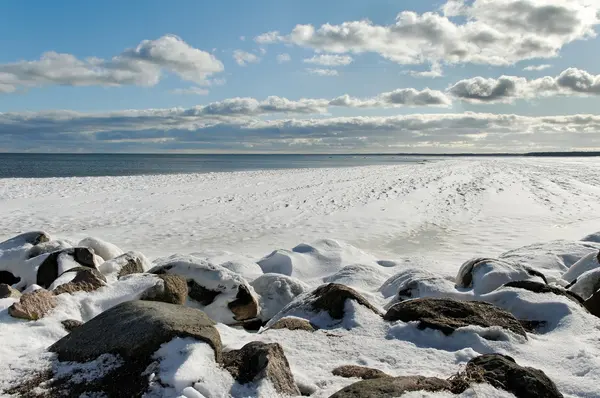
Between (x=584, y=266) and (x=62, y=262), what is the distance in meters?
7.89

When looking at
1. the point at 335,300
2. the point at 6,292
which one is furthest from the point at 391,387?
the point at 6,292

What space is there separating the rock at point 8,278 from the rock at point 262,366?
5625 millimetres

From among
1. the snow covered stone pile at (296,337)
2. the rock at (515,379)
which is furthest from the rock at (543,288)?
the rock at (515,379)

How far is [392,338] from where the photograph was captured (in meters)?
4.43

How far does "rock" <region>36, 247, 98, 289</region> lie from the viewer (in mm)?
7270

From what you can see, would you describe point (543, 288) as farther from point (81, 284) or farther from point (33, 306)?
point (33, 306)

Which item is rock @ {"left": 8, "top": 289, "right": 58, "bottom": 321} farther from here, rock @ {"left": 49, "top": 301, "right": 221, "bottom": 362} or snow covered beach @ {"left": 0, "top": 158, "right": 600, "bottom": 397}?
rock @ {"left": 49, "top": 301, "right": 221, "bottom": 362}

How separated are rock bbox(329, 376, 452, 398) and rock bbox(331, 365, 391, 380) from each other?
26cm

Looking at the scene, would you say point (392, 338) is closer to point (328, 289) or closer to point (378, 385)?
point (328, 289)

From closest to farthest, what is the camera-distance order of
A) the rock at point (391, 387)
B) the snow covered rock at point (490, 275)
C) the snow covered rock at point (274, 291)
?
the rock at point (391, 387), the snow covered rock at point (490, 275), the snow covered rock at point (274, 291)

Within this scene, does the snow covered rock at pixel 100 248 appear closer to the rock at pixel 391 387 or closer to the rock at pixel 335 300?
the rock at pixel 335 300

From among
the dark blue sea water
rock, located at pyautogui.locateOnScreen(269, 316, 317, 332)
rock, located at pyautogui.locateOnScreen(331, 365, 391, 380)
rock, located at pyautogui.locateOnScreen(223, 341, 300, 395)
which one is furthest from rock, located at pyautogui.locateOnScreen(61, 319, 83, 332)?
the dark blue sea water

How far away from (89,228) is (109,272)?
805 centimetres

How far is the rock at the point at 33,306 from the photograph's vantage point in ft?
14.4
